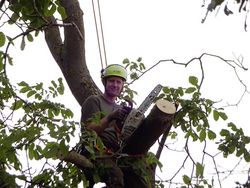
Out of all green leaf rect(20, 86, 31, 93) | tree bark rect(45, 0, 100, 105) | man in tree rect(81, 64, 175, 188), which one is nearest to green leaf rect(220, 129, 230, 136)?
man in tree rect(81, 64, 175, 188)

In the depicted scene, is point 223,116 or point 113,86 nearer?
point 223,116

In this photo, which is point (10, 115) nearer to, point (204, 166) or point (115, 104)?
point (115, 104)

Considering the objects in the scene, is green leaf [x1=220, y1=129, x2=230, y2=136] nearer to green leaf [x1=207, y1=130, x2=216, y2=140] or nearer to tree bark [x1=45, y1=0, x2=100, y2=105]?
green leaf [x1=207, y1=130, x2=216, y2=140]

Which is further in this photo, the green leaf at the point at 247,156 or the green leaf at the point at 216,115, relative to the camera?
the green leaf at the point at 216,115

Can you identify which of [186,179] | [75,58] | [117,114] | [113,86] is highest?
[75,58]

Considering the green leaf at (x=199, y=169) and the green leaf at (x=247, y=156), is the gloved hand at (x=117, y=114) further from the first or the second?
the green leaf at (x=247, y=156)

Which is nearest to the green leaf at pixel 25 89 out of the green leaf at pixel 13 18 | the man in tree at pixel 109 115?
the man in tree at pixel 109 115

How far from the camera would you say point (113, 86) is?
13.1 feet

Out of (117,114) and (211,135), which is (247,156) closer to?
(211,135)

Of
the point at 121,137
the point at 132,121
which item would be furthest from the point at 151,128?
the point at 121,137

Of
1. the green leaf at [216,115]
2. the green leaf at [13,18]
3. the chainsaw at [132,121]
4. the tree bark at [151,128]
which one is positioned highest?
the green leaf at [13,18]

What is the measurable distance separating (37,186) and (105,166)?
47cm

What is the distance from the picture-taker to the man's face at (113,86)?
13.0 feet

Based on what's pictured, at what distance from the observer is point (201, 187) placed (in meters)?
3.68
